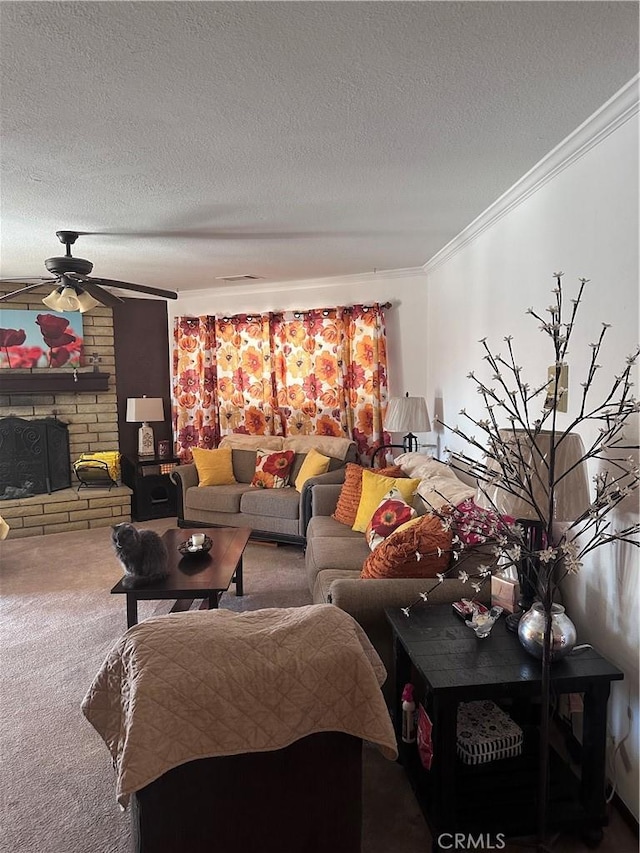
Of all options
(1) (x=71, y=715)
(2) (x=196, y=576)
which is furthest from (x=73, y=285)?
(1) (x=71, y=715)

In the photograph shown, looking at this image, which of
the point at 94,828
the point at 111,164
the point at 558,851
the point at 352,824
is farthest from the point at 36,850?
the point at 111,164

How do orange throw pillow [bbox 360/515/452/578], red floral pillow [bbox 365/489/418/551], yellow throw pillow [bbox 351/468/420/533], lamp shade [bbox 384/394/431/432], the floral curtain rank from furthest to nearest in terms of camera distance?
the floral curtain, lamp shade [bbox 384/394/431/432], yellow throw pillow [bbox 351/468/420/533], red floral pillow [bbox 365/489/418/551], orange throw pillow [bbox 360/515/452/578]

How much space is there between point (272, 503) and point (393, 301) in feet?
7.36

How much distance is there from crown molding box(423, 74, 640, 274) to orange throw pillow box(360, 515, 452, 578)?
5.51ft

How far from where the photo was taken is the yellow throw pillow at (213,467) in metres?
5.18

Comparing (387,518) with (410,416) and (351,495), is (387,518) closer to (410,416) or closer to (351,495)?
(351,495)

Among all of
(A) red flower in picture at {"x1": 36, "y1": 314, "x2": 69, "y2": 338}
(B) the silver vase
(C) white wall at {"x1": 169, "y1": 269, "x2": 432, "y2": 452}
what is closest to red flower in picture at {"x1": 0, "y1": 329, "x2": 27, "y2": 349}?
(A) red flower in picture at {"x1": 36, "y1": 314, "x2": 69, "y2": 338}

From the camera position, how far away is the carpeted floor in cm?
182

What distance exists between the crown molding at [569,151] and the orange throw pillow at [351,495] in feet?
5.63

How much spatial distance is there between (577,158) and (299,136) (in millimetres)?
1167

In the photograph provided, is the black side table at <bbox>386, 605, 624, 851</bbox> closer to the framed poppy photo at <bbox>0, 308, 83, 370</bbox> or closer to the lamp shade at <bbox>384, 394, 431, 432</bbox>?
the lamp shade at <bbox>384, 394, 431, 432</bbox>

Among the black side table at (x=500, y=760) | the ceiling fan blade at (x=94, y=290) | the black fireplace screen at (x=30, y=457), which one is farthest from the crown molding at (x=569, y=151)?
the black fireplace screen at (x=30, y=457)

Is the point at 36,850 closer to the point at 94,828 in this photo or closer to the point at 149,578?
the point at 94,828

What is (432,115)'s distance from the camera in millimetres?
2016
